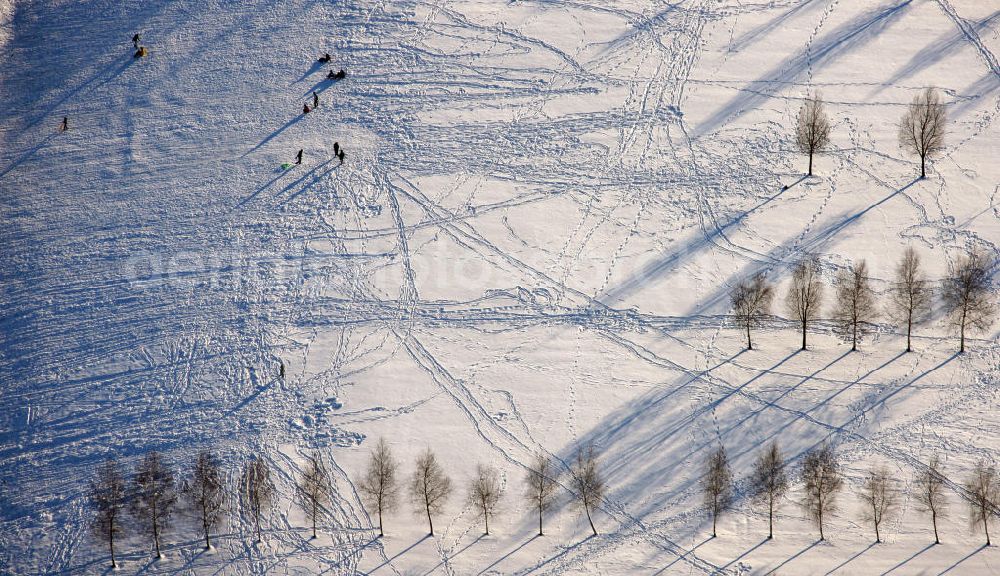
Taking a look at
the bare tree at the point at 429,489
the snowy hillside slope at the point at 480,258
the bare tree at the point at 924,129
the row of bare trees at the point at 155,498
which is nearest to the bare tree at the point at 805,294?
the snowy hillside slope at the point at 480,258

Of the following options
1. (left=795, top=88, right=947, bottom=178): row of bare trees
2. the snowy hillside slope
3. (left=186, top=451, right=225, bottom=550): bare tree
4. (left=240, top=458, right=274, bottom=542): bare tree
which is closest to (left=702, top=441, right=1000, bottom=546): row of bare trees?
the snowy hillside slope

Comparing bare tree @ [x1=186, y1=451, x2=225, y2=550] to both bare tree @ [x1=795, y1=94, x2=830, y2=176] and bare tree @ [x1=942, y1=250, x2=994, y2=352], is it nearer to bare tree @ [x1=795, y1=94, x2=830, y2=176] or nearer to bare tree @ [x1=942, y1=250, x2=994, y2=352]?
bare tree @ [x1=942, y1=250, x2=994, y2=352]

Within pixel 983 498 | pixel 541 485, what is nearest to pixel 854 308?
pixel 983 498

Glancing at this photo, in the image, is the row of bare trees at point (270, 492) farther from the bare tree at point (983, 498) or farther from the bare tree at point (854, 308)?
the bare tree at point (983, 498)

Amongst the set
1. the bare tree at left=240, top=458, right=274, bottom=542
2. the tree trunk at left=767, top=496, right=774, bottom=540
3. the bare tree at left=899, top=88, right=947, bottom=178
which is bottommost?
the tree trunk at left=767, top=496, right=774, bottom=540

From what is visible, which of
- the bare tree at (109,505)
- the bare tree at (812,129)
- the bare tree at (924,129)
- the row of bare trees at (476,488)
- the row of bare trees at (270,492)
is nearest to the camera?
the bare tree at (109,505)
